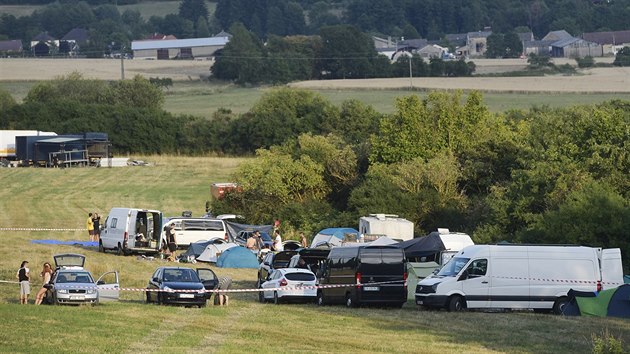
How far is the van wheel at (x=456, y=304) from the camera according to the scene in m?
33.8

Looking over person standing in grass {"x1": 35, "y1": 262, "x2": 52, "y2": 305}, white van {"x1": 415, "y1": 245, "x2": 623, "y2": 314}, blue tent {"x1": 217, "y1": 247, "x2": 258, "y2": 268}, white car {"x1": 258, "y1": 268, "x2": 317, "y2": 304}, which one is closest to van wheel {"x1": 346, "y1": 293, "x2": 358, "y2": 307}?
white car {"x1": 258, "y1": 268, "x2": 317, "y2": 304}

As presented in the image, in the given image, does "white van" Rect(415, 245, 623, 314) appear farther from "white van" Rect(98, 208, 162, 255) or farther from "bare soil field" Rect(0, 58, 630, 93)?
"bare soil field" Rect(0, 58, 630, 93)

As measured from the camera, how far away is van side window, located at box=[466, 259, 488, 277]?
3406 centimetres

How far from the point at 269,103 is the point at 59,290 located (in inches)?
2949

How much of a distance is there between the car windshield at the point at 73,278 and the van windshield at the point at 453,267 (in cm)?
911

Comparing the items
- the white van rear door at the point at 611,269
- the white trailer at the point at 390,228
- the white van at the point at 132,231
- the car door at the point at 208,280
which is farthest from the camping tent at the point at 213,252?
the white van rear door at the point at 611,269

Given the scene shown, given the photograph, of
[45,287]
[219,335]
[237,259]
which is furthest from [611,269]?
[237,259]

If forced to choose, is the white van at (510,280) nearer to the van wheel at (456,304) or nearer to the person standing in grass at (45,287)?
the van wheel at (456,304)

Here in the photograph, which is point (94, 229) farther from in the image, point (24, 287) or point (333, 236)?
point (24, 287)

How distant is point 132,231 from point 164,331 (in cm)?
2074

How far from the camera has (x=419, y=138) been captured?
6353 centimetres

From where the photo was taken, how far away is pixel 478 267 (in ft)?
112

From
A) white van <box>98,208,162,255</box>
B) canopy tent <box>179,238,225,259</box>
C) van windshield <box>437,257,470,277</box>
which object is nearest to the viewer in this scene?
van windshield <box>437,257,470,277</box>

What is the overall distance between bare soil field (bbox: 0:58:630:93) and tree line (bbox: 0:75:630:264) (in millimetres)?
39421
